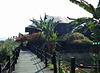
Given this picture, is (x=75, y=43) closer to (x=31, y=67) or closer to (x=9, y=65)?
(x=31, y=67)

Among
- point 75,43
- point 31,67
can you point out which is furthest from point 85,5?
point 75,43

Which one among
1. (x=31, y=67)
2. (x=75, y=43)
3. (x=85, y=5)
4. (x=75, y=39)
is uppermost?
(x=85, y=5)

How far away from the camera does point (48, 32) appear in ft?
59.0

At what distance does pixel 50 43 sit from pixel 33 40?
25.7 ft

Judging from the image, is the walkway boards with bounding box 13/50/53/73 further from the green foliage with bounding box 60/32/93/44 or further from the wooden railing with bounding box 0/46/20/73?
the green foliage with bounding box 60/32/93/44

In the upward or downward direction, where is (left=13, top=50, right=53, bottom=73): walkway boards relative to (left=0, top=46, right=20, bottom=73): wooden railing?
downward

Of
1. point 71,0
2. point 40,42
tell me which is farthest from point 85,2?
point 40,42

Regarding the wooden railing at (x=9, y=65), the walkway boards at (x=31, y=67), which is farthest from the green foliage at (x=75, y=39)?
the wooden railing at (x=9, y=65)

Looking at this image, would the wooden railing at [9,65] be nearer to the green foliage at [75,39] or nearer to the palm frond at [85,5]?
the palm frond at [85,5]

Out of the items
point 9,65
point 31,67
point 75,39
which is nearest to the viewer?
point 9,65

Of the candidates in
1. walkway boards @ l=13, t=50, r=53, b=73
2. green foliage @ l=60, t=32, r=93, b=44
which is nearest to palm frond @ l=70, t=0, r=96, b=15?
walkway boards @ l=13, t=50, r=53, b=73

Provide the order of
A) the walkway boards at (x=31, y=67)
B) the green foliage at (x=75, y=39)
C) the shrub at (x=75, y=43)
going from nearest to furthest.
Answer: the walkway boards at (x=31, y=67), the green foliage at (x=75, y=39), the shrub at (x=75, y=43)

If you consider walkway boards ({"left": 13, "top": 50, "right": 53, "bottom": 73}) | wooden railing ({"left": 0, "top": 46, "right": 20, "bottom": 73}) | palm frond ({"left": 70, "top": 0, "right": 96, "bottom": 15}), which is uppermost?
palm frond ({"left": 70, "top": 0, "right": 96, "bottom": 15})

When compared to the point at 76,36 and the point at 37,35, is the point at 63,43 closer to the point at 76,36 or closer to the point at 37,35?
the point at 76,36
